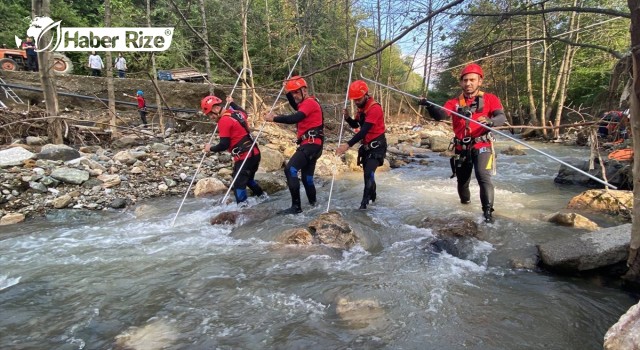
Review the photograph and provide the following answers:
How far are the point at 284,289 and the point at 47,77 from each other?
10.4 m

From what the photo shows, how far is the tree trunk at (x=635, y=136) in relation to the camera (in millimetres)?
3266

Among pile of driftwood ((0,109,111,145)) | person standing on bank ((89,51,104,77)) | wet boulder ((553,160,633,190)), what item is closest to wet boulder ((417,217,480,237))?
wet boulder ((553,160,633,190))

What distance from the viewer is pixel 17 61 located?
18.6 metres

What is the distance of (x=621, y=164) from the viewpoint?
28.8 ft

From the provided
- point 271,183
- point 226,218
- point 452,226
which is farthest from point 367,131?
point 271,183

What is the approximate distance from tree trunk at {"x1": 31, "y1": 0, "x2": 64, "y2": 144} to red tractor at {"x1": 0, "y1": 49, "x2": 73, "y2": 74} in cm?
766

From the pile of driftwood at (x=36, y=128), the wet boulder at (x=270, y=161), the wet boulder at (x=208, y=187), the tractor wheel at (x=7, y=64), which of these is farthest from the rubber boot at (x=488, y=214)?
the tractor wheel at (x=7, y=64)

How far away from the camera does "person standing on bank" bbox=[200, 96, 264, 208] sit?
7.16m

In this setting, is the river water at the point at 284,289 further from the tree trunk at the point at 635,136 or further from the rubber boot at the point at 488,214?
the tree trunk at the point at 635,136

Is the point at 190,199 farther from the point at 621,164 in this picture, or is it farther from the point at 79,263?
the point at 621,164

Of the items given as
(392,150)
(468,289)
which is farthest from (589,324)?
(392,150)

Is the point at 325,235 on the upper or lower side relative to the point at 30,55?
lower

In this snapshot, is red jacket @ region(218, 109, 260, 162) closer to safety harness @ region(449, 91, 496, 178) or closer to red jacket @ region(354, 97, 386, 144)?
red jacket @ region(354, 97, 386, 144)

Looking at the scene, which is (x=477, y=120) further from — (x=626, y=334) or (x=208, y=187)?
(x=208, y=187)
